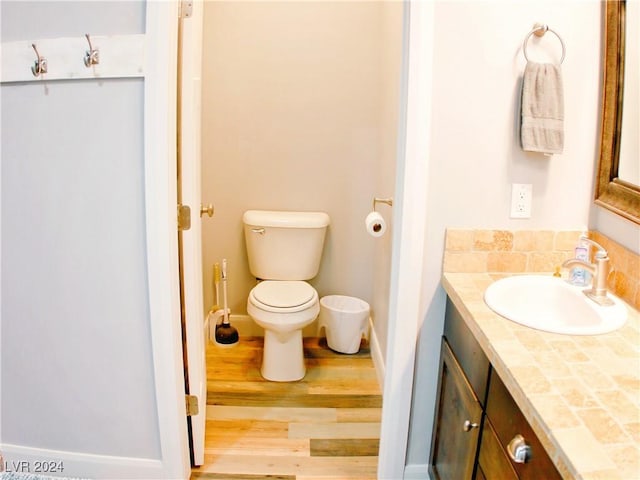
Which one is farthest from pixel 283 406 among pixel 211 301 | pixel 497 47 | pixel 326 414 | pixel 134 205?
pixel 497 47

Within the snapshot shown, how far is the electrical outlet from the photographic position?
1595mm

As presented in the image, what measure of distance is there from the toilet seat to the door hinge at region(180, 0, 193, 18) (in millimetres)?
1321

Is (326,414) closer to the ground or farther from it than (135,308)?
closer to the ground

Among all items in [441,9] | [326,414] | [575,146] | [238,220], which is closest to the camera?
Result: [441,9]

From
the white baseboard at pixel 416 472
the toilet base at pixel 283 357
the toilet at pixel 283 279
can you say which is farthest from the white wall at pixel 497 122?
the toilet base at pixel 283 357

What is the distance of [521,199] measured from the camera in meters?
1.60

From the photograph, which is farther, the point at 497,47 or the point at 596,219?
the point at 596,219

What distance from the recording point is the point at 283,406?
2373 millimetres

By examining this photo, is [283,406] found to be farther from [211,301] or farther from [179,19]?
[179,19]

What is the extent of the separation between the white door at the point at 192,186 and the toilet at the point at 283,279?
1.72 ft

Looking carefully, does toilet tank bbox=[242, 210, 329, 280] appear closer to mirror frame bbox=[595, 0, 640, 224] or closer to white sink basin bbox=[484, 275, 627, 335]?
white sink basin bbox=[484, 275, 627, 335]

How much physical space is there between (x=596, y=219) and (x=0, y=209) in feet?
6.32

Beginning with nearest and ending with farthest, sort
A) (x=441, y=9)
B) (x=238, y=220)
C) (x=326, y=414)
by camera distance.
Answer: (x=441, y=9), (x=326, y=414), (x=238, y=220)

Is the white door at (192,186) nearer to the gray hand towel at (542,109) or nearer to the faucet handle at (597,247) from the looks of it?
the gray hand towel at (542,109)
